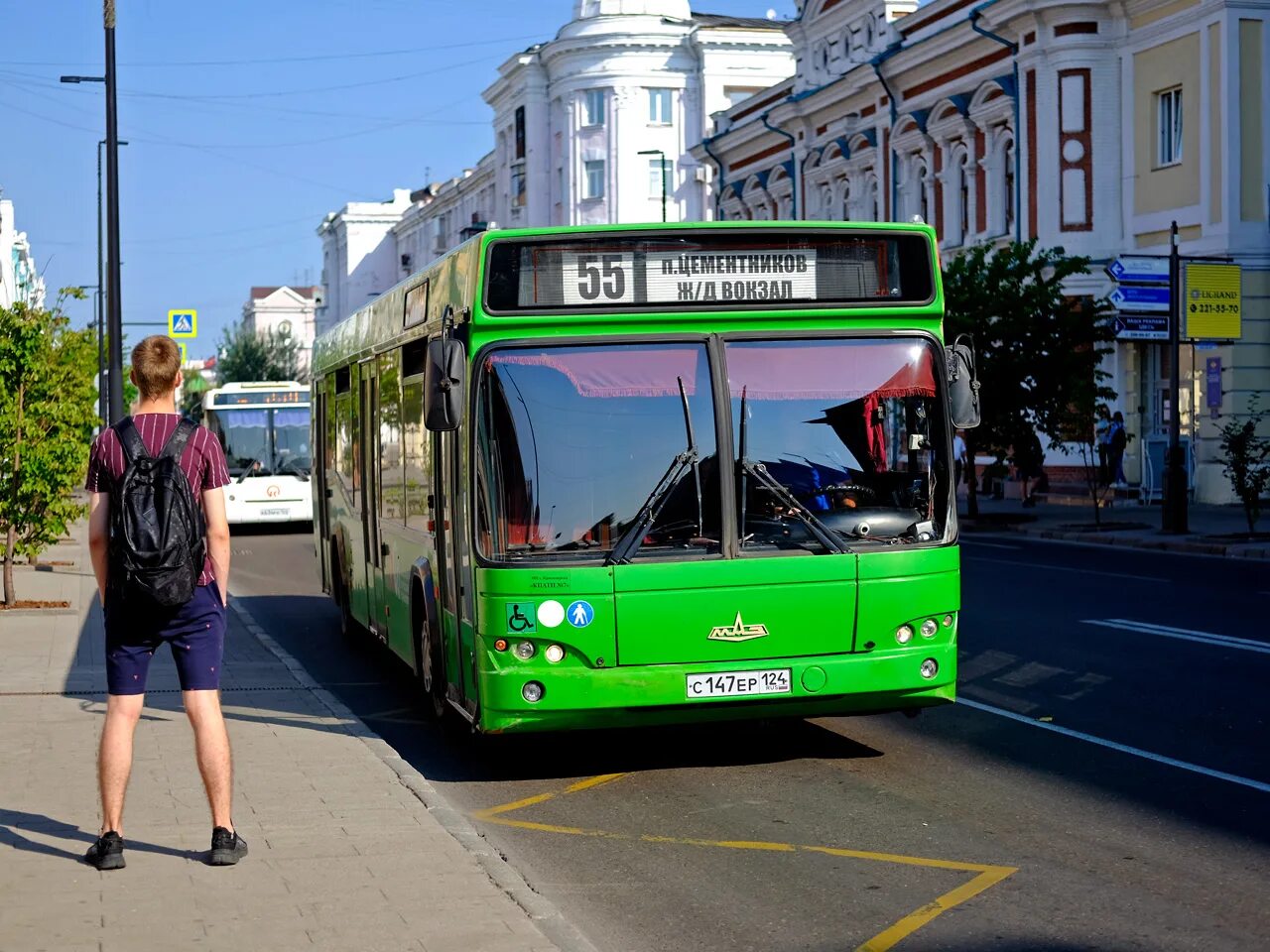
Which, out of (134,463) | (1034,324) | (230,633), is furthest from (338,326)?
(1034,324)

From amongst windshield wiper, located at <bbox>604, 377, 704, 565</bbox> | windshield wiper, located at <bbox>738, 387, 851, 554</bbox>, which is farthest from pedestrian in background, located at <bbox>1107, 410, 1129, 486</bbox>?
windshield wiper, located at <bbox>604, 377, 704, 565</bbox>

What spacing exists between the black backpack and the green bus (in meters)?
2.28

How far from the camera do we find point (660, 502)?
8.99 meters

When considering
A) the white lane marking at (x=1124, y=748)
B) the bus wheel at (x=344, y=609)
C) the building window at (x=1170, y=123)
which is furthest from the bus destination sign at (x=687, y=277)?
the building window at (x=1170, y=123)

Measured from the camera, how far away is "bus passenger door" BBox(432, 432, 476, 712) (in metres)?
9.47

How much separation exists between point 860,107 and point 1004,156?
8.74 metres

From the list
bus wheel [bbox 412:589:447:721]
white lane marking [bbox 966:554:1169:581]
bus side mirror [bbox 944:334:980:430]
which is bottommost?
white lane marking [bbox 966:554:1169:581]

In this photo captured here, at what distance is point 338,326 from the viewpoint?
16172 mm

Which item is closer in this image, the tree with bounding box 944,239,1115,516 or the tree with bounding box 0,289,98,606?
the tree with bounding box 0,289,98,606

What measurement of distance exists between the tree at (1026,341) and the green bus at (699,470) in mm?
23122

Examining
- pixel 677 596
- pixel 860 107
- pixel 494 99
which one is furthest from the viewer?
pixel 494 99

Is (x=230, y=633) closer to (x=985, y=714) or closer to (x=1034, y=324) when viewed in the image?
(x=985, y=714)

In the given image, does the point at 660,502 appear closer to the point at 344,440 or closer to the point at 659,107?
the point at 344,440

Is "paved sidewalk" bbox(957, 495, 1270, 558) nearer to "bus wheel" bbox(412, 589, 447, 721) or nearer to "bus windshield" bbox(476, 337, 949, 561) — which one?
"bus wheel" bbox(412, 589, 447, 721)
